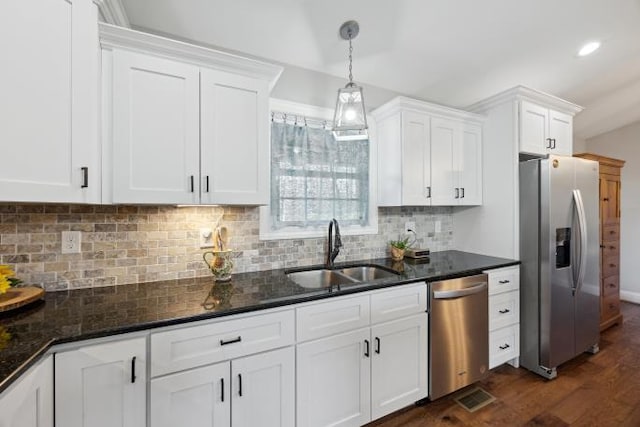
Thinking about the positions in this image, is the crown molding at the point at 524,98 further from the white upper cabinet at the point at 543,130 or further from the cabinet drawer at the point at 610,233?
the cabinet drawer at the point at 610,233

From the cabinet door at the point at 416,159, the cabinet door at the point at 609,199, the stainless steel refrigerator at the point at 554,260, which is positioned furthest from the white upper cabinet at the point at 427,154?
the cabinet door at the point at 609,199

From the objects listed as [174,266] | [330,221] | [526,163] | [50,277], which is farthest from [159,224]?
[526,163]

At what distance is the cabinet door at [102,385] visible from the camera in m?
1.03

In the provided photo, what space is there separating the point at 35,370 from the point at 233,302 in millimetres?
677

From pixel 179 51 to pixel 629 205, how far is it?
5.91m

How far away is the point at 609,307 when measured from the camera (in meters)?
3.23

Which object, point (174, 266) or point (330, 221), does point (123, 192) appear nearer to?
point (174, 266)

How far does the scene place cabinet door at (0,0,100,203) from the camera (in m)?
1.06

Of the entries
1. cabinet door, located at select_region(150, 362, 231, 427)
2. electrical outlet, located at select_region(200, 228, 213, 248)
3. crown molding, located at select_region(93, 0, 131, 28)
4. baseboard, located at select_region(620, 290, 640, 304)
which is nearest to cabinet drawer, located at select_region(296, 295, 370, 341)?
cabinet door, located at select_region(150, 362, 231, 427)

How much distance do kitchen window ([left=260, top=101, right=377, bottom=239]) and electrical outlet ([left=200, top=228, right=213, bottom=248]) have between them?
350 millimetres

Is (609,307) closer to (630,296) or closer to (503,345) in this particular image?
(630,296)

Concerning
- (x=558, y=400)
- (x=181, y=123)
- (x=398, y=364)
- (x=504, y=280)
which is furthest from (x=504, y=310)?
(x=181, y=123)

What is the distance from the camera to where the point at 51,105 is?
3.77 feet

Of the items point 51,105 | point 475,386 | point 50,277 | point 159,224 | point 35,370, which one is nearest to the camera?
point 35,370
